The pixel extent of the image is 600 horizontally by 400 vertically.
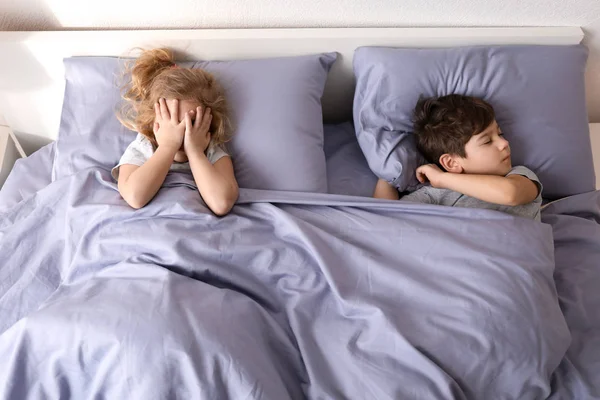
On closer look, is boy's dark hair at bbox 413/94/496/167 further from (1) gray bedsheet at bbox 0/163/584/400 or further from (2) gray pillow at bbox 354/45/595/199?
(1) gray bedsheet at bbox 0/163/584/400

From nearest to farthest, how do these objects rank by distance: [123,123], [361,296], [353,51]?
[361,296] < [123,123] < [353,51]

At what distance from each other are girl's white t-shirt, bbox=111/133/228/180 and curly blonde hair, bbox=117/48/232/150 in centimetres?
2

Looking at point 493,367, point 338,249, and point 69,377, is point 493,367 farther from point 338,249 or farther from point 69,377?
point 69,377

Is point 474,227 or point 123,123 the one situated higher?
point 123,123

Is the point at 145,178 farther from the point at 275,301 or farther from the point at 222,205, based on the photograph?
the point at 275,301

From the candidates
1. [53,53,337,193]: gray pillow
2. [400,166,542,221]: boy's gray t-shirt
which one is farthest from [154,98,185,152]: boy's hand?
[400,166,542,221]: boy's gray t-shirt

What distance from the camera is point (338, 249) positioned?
99cm

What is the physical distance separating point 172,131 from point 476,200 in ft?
2.38

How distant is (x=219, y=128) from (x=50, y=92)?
572 millimetres

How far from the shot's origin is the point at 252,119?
116 centimetres

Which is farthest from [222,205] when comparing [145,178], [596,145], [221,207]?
[596,145]

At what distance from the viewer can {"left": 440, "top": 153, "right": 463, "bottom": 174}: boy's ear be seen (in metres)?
1.16

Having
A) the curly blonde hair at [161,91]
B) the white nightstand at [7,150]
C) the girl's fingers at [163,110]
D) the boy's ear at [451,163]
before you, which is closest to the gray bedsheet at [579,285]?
the boy's ear at [451,163]

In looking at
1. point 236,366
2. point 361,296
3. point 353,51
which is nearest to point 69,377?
point 236,366
